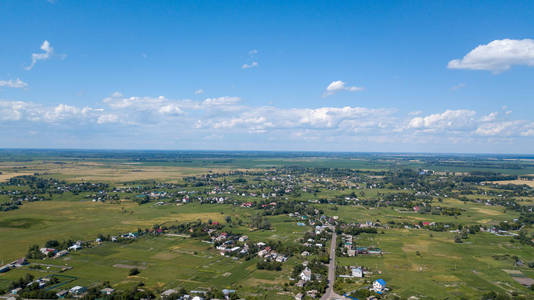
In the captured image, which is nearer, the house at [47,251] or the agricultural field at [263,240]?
the agricultural field at [263,240]

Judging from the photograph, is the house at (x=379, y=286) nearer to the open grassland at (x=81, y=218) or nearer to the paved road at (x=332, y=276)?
the paved road at (x=332, y=276)

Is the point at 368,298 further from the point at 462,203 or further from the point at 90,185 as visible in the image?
the point at 90,185

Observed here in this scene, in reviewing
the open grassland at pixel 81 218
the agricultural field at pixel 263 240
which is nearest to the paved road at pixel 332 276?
the agricultural field at pixel 263 240

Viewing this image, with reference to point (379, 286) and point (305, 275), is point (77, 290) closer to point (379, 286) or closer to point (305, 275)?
point (305, 275)

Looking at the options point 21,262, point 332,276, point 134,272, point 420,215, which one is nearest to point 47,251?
point 21,262

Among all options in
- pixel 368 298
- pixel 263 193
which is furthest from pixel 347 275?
pixel 263 193

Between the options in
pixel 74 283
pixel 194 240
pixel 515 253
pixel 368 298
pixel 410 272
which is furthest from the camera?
pixel 194 240
